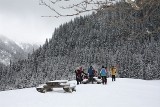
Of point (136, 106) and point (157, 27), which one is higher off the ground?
point (157, 27)

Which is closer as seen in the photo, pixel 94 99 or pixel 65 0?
pixel 65 0

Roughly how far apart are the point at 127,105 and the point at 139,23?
9.55 meters

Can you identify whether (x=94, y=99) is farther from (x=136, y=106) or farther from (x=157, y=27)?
(x=157, y=27)

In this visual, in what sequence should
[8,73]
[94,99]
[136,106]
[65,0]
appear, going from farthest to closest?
[8,73] < [94,99] < [136,106] < [65,0]

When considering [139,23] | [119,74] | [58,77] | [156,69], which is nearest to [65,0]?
[139,23]

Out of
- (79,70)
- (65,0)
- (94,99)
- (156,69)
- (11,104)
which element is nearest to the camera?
(65,0)

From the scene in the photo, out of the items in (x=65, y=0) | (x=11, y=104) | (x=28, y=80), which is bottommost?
(x=28, y=80)

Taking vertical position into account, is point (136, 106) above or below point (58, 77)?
above

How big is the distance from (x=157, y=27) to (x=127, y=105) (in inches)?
378

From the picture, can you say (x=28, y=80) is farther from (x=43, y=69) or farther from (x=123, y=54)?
(x=123, y=54)

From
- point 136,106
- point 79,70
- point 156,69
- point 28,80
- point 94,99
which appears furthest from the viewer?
point 28,80

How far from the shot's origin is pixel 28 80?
6890 inches

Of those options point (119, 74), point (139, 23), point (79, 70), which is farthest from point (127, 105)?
point (119, 74)

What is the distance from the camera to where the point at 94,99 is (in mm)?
15742
